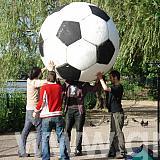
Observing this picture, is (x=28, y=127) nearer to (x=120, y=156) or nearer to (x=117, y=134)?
(x=117, y=134)

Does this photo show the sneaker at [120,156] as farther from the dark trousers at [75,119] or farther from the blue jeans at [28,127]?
the blue jeans at [28,127]

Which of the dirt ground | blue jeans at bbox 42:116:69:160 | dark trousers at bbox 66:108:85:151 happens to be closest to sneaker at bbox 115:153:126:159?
the dirt ground

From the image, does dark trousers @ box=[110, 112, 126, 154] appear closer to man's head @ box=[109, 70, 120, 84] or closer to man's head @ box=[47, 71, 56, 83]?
man's head @ box=[109, 70, 120, 84]

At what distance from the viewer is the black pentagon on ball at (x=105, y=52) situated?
5984 mm

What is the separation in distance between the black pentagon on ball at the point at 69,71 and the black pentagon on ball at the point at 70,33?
35cm

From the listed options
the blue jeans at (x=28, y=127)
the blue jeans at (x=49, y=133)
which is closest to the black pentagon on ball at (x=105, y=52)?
the blue jeans at (x=49, y=133)

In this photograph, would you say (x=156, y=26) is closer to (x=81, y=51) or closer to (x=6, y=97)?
(x=6, y=97)

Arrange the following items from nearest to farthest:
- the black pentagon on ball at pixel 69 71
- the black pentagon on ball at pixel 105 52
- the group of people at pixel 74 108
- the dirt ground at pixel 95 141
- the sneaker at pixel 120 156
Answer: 1. the black pentagon on ball at pixel 69 71
2. the black pentagon on ball at pixel 105 52
3. the group of people at pixel 74 108
4. the sneaker at pixel 120 156
5. the dirt ground at pixel 95 141

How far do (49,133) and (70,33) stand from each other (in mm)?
1600

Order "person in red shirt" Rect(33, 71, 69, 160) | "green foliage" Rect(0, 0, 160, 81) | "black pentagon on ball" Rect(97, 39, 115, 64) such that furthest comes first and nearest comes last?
"green foliage" Rect(0, 0, 160, 81), "person in red shirt" Rect(33, 71, 69, 160), "black pentagon on ball" Rect(97, 39, 115, 64)

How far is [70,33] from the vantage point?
618cm

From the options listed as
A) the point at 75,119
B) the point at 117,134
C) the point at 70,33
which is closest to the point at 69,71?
the point at 70,33

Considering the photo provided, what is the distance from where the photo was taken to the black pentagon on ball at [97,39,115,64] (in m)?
5.98

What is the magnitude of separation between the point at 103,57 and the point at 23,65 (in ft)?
23.9
